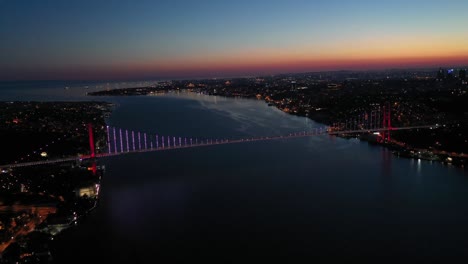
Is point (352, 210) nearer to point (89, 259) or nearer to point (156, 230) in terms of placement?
point (156, 230)

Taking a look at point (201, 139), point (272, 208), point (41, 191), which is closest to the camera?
point (272, 208)

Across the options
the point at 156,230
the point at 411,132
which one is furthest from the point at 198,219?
the point at 411,132

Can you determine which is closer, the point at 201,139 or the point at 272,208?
the point at 272,208

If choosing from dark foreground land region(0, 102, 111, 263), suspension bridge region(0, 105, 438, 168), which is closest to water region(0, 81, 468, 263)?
dark foreground land region(0, 102, 111, 263)

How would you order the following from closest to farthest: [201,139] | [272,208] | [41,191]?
[272,208], [41,191], [201,139]

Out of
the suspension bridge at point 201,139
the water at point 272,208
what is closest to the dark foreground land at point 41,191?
the water at point 272,208

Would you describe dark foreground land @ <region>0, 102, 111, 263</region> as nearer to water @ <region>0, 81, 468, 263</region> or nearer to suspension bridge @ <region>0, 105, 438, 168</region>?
water @ <region>0, 81, 468, 263</region>

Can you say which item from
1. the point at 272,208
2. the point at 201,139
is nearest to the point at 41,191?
the point at 272,208

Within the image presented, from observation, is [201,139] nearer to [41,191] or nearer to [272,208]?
[41,191]

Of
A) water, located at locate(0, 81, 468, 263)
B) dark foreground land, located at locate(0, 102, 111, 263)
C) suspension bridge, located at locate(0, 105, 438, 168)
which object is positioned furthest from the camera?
suspension bridge, located at locate(0, 105, 438, 168)
